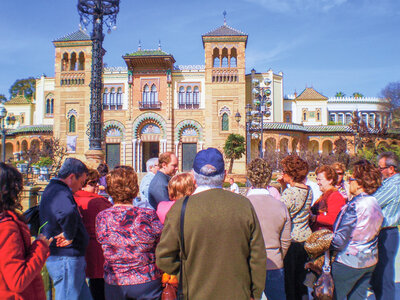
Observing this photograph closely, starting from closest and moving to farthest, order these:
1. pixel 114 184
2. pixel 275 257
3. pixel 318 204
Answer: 1. pixel 114 184
2. pixel 275 257
3. pixel 318 204

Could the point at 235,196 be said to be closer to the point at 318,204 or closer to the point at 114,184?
the point at 114,184

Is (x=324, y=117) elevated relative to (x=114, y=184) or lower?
elevated

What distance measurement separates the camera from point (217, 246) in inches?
87.7

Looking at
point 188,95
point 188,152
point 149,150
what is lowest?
point 188,152

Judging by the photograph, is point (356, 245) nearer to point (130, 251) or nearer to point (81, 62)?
point (130, 251)

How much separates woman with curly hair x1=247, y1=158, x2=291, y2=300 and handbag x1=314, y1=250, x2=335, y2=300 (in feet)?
1.10

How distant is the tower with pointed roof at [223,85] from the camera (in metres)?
29.3

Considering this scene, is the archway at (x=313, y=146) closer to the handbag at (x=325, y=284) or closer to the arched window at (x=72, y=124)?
the arched window at (x=72, y=124)

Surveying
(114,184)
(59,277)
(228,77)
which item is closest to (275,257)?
(114,184)

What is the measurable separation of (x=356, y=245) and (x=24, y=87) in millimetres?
54571

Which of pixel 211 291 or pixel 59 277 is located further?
pixel 59 277

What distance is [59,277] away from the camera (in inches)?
118

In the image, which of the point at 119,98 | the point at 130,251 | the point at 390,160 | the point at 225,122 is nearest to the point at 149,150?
the point at 119,98

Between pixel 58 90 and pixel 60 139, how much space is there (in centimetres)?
459
